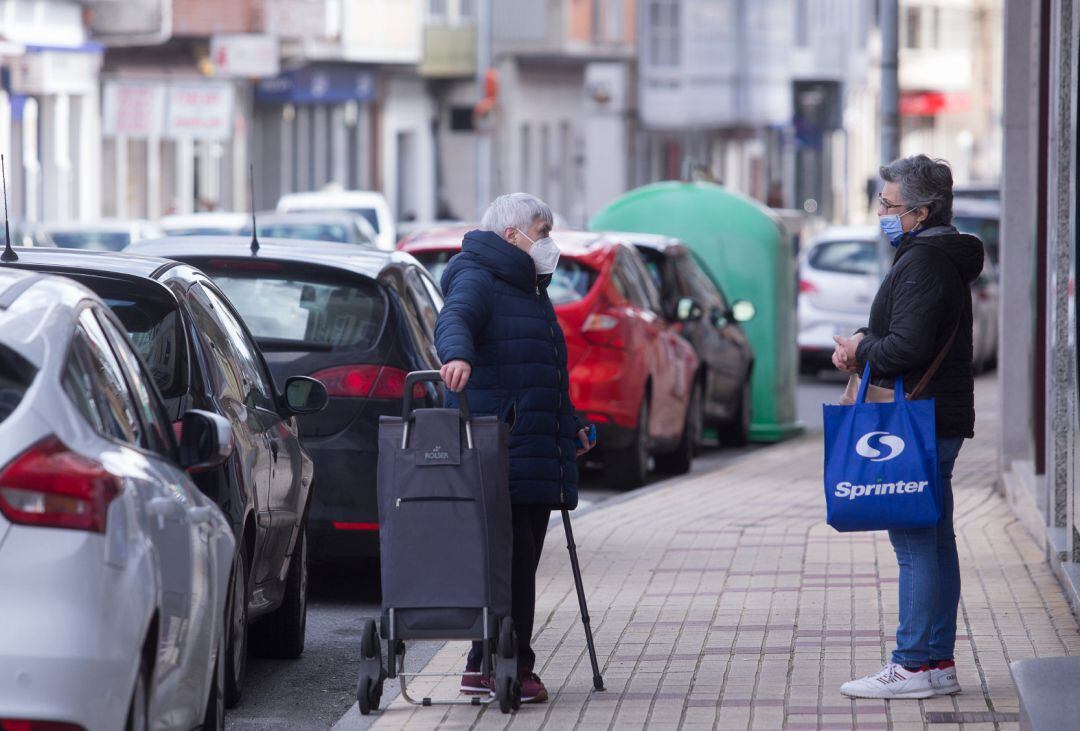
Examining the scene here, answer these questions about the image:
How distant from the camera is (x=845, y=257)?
26.1 meters

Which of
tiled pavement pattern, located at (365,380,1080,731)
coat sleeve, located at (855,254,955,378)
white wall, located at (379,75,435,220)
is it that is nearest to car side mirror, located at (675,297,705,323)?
tiled pavement pattern, located at (365,380,1080,731)

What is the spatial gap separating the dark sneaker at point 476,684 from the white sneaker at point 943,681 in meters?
1.40

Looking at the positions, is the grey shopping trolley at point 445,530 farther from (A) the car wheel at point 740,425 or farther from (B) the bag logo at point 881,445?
(A) the car wheel at point 740,425

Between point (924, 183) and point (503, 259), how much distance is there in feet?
→ 4.31

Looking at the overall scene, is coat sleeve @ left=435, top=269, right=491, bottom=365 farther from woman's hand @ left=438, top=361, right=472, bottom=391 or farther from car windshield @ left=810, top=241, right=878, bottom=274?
car windshield @ left=810, top=241, right=878, bottom=274

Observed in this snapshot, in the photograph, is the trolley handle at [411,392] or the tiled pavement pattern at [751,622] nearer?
the trolley handle at [411,392]

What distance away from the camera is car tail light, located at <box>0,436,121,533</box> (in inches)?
190

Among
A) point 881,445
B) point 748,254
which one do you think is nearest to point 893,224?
point 881,445

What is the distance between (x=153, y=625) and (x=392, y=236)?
1255 inches

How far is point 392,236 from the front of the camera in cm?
3697

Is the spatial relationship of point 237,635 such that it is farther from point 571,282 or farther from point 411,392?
point 571,282

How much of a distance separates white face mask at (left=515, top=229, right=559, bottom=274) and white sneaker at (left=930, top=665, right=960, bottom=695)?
1762 millimetres

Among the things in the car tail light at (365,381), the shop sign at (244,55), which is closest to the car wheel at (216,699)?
the car tail light at (365,381)

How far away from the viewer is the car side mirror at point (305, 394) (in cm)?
844
